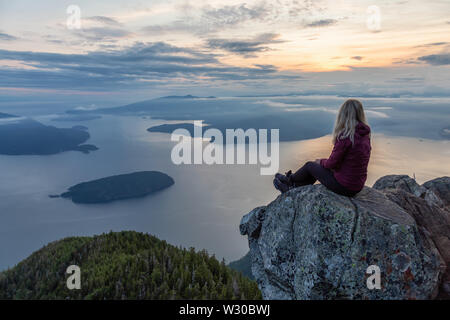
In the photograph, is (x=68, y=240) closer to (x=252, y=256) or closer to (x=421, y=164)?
(x=252, y=256)

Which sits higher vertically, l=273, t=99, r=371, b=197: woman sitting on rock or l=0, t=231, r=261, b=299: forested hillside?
l=273, t=99, r=371, b=197: woman sitting on rock

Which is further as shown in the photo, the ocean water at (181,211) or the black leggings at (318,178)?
the ocean water at (181,211)

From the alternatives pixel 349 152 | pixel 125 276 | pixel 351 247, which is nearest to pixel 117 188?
pixel 125 276

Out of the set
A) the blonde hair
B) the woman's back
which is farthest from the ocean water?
the blonde hair

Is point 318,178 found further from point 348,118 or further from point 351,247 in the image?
point 351,247

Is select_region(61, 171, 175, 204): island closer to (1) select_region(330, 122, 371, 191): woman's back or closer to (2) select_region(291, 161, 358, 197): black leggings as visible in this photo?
(2) select_region(291, 161, 358, 197): black leggings

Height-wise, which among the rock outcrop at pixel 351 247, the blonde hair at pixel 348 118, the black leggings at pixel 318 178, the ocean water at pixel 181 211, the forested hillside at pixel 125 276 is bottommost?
the ocean water at pixel 181 211

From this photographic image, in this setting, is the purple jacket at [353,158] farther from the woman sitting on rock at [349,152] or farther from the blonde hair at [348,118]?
the blonde hair at [348,118]

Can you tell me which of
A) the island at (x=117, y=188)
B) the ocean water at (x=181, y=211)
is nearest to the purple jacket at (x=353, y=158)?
the ocean water at (x=181, y=211)
